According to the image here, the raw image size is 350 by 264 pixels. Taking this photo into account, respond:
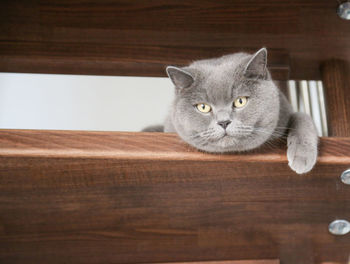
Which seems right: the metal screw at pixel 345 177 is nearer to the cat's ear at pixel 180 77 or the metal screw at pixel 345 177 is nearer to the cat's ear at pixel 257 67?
the cat's ear at pixel 257 67

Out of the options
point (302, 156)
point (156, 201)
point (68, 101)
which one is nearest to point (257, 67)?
point (302, 156)

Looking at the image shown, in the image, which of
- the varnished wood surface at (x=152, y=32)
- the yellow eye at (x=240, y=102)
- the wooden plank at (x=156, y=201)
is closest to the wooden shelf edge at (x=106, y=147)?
the wooden plank at (x=156, y=201)

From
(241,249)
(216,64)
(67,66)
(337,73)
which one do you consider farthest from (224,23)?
(241,249)

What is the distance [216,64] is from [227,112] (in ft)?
0.74

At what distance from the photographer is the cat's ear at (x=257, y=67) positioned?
3.17 ft

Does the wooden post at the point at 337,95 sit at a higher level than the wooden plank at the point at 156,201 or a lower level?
higher

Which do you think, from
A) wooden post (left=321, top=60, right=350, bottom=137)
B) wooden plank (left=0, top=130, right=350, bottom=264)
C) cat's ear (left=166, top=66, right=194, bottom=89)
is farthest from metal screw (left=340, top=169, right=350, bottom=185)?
cat's ear (left=166, top=66, right=194, bottom=89)

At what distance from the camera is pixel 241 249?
0.97 metres

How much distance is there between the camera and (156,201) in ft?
2.76

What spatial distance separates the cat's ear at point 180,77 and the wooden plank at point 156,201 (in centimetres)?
28

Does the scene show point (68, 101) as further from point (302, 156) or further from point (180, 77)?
point (302, 156)

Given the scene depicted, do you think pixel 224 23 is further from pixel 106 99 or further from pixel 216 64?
pixel 106 99

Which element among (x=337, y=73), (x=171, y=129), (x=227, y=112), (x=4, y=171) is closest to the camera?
(x=4, y=171)

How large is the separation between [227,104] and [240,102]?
A: 0.14ft
